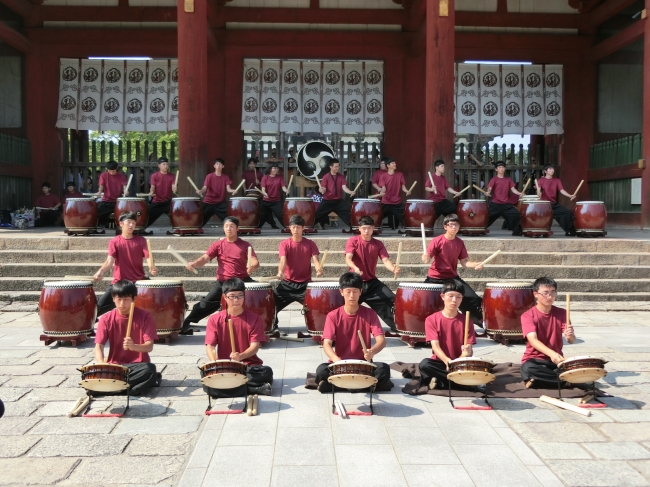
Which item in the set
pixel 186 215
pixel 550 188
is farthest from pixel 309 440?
pixel 550 188

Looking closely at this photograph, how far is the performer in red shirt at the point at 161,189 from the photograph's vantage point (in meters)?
11.0

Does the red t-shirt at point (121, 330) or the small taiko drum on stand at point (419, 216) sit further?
the small taiko drum on stand at point (419, 216)

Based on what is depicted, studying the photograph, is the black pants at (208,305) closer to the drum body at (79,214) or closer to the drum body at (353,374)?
the drum body at (353,374)

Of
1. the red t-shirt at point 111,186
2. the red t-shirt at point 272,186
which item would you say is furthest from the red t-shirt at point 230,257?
the red t-shirt at point 272,186

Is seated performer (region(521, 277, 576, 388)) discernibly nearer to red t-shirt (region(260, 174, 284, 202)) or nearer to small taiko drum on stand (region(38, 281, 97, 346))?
small taiko drum on stand (region(38, 281, 97, 346))

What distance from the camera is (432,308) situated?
6.45m

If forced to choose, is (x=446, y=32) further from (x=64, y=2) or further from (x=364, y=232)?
(x=64, y=2)

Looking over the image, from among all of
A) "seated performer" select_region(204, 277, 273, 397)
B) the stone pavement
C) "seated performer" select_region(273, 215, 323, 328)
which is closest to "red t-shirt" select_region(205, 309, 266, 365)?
"seated performer" select_region(204, 277, 273, 397)

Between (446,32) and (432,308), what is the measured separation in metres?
5.92

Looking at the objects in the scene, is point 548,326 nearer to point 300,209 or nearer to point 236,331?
point 236,331

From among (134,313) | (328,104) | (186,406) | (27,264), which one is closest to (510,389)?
(186,406)

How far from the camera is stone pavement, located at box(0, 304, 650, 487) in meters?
3.43

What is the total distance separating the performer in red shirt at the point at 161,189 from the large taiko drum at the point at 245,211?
1053mm

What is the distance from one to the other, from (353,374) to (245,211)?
6394 millimetres
